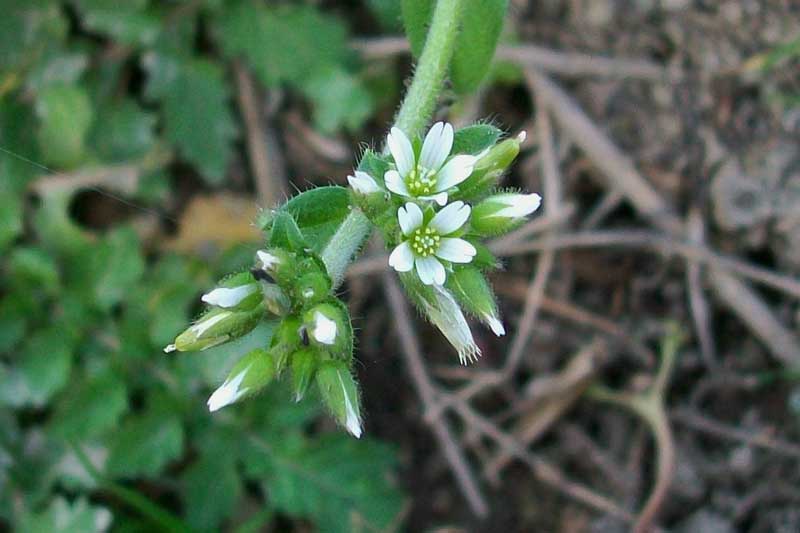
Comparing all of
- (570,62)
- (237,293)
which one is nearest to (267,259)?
(237,293)

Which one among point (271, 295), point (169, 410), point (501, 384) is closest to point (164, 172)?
point (169, 410)

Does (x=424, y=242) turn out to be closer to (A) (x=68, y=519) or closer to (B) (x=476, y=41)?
(B) (x=476, y=41)

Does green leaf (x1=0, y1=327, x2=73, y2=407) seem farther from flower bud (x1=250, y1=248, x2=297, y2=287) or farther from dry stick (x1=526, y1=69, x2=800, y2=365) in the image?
dry stick (x1=526, y1=69, x2=800, y2=365)

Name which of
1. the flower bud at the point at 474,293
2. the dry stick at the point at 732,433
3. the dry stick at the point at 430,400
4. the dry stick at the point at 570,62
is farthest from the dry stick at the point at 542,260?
the flower bud at the point at 474,293

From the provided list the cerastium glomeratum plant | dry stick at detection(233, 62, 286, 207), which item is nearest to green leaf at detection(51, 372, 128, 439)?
dry stick at detection(233, 62, 286, 207)

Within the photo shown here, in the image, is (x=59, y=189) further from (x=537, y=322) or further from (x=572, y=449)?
(x=572, y=449)

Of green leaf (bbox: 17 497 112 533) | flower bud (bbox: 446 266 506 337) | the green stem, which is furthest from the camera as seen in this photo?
green leaf (bbox: 17 497 112 533)
